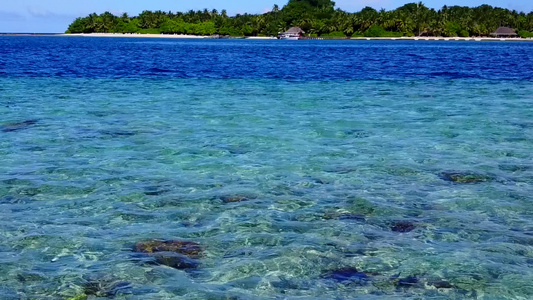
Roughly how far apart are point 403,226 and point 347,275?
2.23m

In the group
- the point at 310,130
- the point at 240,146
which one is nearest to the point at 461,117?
the point at 310,130

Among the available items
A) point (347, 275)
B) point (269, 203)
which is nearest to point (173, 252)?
point (347, 275)

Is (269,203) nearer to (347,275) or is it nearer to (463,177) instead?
(347,275)

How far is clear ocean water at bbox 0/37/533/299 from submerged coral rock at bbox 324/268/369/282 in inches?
1.3

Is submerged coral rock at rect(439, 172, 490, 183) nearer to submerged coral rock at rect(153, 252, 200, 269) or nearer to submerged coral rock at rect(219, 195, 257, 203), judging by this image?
submerged coral rock at rect(219, 195, 257, 203)

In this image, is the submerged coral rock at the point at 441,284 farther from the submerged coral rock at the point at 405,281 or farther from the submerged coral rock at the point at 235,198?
the submerged coral rock at the point at 235,198

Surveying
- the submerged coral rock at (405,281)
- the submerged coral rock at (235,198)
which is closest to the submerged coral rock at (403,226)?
the submerged coral rock at (405,281)

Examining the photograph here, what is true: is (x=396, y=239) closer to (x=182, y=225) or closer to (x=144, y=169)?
(x=182, y=225)

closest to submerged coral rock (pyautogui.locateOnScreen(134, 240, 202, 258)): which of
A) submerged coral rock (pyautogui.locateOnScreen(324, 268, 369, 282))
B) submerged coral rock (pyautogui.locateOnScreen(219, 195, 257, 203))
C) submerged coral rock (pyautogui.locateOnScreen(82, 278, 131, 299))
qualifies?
submerged coral rock (pyautogui.locateOnScreen(82, 278, 131, 299))

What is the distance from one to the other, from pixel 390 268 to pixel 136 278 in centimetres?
338

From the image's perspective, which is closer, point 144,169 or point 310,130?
point 144,169

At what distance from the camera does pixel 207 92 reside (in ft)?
106

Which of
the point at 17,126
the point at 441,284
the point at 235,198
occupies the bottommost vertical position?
the point at 441,284

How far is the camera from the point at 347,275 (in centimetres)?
802
